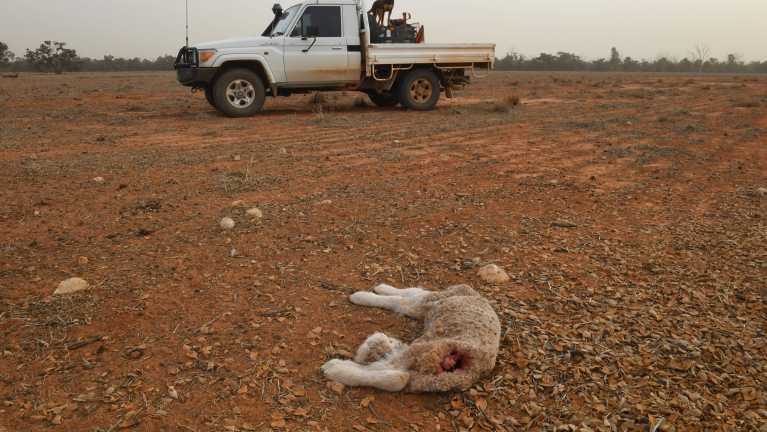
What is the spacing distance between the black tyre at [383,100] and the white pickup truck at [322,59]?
0.91 metres

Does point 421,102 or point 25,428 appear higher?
point 421,102

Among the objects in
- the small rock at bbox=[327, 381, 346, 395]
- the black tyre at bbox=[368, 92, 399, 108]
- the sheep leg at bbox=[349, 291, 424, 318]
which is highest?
the black tyre at bbox=[368, 92, 399, 108]

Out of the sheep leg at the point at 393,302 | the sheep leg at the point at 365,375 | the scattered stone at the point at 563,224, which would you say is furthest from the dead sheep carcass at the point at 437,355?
the scattered stone at the point at 563,224

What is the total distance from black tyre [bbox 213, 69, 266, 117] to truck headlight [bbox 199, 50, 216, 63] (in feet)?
1.34

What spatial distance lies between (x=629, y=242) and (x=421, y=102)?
8.38m

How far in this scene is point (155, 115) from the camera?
10.9 meters

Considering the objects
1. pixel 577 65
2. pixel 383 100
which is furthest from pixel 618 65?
pixel 383 100

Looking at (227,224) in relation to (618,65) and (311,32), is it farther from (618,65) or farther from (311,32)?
(618,65)

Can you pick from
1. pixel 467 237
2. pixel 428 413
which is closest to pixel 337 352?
pixel 428 413

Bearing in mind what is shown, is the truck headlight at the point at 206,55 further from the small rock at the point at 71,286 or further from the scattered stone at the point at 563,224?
the scattered stone at the point at 563,224

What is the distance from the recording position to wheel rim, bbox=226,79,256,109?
1000 centimetres

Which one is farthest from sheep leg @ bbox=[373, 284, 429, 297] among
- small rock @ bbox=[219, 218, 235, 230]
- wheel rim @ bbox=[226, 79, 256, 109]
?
wheel rim @ bbox=[226, 79, 256, 109]

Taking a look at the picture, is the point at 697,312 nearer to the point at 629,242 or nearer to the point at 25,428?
the point at 629,242

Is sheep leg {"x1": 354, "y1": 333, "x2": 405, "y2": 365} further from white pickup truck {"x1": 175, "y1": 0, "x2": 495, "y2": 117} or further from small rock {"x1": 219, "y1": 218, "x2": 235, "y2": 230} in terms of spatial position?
white pickup truck {"x1": 175, "y1": 0, "x2": 495, "y2": 117}
